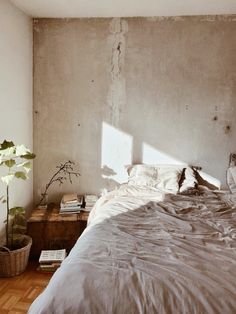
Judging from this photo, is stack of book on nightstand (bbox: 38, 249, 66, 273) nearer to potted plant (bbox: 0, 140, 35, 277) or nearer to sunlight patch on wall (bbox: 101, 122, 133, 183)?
potted plant (bbox: 0, 140, 35, 277)

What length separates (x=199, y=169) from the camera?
3.37m

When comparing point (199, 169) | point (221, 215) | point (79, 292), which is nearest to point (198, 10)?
point (199, 169)

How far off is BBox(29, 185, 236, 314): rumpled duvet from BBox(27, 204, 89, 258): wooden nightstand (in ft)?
2.59

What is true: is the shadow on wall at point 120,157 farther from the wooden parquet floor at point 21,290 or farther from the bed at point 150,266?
the wooden parquet floor at point 21,290

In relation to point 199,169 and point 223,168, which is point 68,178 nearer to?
point 199,169

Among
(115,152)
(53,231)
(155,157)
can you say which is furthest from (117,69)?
(53,231)

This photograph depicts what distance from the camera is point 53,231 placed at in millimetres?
3049

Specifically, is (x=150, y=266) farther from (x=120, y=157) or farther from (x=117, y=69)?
(x=117, y=69)

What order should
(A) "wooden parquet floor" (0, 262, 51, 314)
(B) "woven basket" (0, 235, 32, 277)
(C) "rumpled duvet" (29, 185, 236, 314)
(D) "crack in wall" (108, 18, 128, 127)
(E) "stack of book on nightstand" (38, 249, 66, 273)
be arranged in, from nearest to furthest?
1. (C) "rumpled duvet" (29, 185, 236, 314)
2. (A) "wooden parquet floor" (0, 262, 51, 314)
3. (B) "woven basket" (0, 235, 32, 277)
4. (E) "stack of book on nightstand" (38, 249, 66, 273)
5. (D) "crack in wall" (108, 18, 128, 127)

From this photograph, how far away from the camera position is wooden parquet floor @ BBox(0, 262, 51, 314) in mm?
2293

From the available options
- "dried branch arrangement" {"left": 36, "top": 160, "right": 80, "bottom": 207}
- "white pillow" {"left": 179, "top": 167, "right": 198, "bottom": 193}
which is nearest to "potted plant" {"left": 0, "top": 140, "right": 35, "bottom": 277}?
"dried branch arrangement" {"left": 36, "top": 160, "right": 80, "bottom": 207}

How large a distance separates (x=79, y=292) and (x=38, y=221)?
72.1 inches

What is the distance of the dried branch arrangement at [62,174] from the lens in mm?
3508

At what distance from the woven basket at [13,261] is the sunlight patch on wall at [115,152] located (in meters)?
1.16
